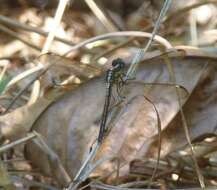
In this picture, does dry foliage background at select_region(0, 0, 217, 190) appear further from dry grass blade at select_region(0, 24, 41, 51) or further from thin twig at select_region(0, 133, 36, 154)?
dry grass blade at select_region(0, 24, 41, 51)

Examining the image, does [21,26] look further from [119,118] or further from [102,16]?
[119,118]

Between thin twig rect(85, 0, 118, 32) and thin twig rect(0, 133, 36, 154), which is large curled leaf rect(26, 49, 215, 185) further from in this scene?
thin twig rect(85, 0, 118, 32)

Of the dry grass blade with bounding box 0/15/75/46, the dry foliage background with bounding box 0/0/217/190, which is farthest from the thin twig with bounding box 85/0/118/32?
the dry foliage background with bounding box 0/0/217/190

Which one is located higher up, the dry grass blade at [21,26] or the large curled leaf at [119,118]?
the dry grass blade at [21,26]

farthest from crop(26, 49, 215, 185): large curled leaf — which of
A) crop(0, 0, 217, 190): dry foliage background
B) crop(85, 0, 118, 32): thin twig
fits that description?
crop(85, 0, 118, 32): thin twig

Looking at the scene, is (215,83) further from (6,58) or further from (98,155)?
(6,58)

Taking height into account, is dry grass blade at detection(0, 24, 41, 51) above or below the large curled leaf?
above

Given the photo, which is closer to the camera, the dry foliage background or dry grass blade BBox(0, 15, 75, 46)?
the dry foliage background

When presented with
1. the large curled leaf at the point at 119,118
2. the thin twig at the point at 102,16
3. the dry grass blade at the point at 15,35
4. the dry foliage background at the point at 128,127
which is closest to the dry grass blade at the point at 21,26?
the dry grass blade at the point at 15,35

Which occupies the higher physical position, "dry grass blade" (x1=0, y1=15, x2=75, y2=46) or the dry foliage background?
"dry grass blade" (x1=0, y1=15, x2=75, y2=46)

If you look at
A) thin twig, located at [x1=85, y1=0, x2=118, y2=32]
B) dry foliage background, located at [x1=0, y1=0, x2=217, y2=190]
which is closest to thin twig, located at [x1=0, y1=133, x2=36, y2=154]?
dry foliage background, located at [x1=0, y1=0, x2=217, y2=190]

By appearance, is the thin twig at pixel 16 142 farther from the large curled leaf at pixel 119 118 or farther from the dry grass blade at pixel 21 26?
the dry grass blade at pixel 21 26
